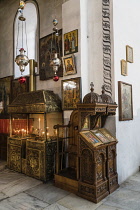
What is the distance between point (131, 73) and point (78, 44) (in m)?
1.47

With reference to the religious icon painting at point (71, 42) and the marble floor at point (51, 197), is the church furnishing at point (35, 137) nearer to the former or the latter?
the marble floor at point (51, 197)

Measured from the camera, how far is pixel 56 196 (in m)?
3.06

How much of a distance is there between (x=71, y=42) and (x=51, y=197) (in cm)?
320

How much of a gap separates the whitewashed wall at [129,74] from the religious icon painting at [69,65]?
0.91 metres

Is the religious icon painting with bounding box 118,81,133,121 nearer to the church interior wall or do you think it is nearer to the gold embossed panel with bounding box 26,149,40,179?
the church interior wall

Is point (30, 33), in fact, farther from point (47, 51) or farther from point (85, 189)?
point (85, 189)

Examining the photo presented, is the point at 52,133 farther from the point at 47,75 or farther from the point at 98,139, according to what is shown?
the point at 98,139

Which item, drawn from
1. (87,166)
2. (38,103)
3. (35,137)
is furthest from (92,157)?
(35,137)

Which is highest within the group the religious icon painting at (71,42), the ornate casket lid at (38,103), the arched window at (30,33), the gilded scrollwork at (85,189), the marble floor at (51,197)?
the arched window at (30,33)

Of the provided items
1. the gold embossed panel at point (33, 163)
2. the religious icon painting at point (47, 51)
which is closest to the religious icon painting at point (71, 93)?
the religious icon painting at point (47, 51)

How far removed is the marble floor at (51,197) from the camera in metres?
2.73

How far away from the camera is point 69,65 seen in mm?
4051

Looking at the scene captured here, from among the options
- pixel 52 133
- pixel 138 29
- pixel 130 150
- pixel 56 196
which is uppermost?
pixel 138 29

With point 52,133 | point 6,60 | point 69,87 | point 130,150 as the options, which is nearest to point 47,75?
point 69,87
